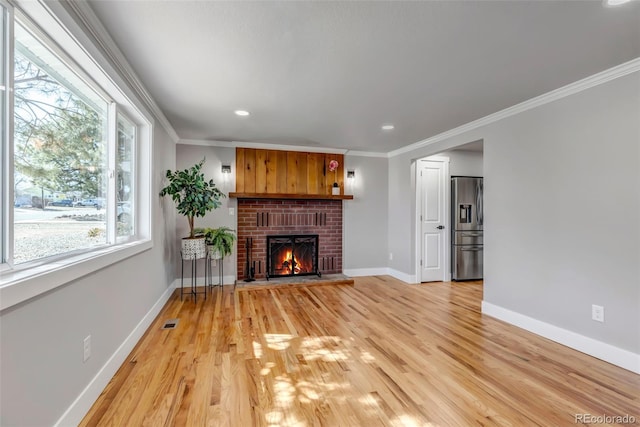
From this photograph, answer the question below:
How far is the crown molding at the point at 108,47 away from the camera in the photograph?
60.4 inches

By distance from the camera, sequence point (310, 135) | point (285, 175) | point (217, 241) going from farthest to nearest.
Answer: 1. point (285, 175)
2. point (310, 135)
3. point (217, 241)

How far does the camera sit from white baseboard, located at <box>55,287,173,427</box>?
1.52 meters

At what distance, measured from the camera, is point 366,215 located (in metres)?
5.39

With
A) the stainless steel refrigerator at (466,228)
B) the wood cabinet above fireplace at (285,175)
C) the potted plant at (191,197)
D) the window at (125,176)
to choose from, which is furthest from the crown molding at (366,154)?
the window at (125,176)

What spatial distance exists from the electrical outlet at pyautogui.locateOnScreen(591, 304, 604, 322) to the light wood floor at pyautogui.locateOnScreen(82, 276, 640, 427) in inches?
12.7

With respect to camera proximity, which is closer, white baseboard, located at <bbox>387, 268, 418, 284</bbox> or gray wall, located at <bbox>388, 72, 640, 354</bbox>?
gray wall, located at <bbox>388, 72, 640, 354</bbox>

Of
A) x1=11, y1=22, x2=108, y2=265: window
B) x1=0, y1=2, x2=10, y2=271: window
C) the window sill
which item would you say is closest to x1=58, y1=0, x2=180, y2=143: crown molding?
x1=11, y1=22, x2=108, y2=265: window

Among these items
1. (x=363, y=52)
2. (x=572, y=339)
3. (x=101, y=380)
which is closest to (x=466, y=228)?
(x=572, y=339)

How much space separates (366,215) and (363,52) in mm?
3608

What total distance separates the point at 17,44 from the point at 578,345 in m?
4.21

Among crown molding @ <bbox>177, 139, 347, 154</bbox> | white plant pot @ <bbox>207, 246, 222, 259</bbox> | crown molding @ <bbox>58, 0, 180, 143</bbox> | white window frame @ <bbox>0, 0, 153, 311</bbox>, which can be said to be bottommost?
white plant pot @ <bbox>207, 246, 222, 259</bbox>

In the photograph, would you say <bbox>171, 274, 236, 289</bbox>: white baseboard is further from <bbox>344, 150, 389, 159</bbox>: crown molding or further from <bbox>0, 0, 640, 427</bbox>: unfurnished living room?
<bbox>344, 150, 389, 159</bbox>: crown molding

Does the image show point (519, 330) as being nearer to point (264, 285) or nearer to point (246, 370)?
point (246, 370)

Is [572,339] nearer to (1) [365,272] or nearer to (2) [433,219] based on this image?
(2) [433,219]
